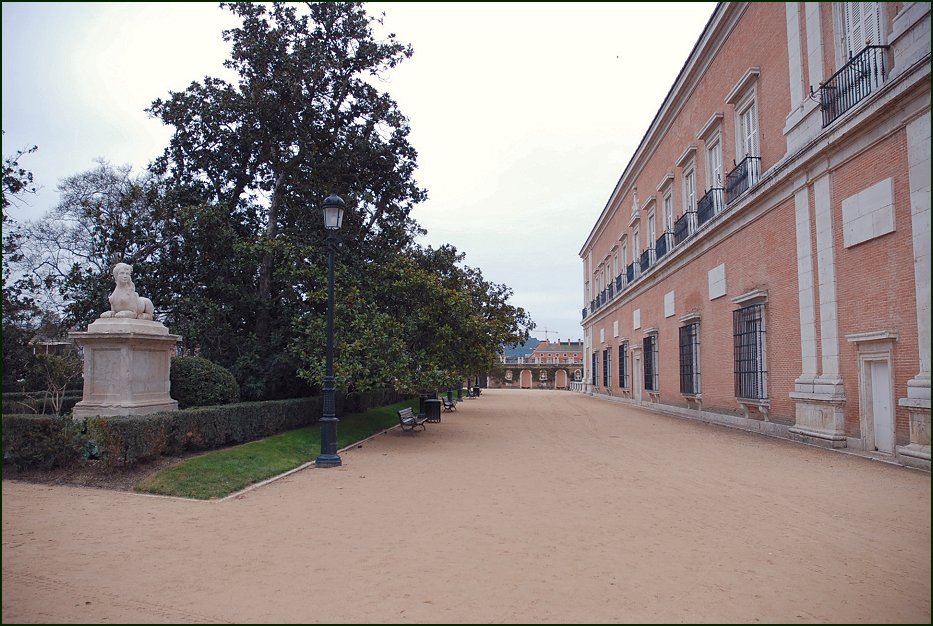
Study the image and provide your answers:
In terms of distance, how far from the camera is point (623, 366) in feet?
112

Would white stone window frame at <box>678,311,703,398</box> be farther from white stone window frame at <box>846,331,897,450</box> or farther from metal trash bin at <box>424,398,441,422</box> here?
white stone window frame at <box>846,331,897,450</box>

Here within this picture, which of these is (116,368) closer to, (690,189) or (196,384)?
(196,384)

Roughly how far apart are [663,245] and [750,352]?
10408mm

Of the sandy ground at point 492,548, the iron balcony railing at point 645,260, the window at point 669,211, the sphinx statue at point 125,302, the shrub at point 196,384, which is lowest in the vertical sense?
the sandy ground at point 492,548

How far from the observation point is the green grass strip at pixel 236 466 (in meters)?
8.16

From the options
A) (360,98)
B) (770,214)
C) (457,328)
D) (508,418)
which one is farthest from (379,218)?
(770,214)

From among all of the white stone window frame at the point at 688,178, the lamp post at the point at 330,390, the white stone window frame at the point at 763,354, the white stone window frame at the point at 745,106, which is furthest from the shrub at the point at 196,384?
the white stone window frame at the point at 688,178

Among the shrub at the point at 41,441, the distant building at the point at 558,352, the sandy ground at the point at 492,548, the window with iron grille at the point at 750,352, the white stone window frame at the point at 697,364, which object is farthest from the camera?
the distant building at the point at 558,352

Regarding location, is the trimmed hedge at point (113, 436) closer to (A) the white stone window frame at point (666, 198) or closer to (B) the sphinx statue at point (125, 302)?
(B) the sphinx statue at point (125, 302)

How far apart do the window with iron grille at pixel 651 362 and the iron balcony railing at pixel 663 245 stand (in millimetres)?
3626

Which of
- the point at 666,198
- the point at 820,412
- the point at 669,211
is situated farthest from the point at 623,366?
the point at 820,412

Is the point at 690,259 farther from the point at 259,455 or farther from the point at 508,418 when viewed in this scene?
the point at 259,455

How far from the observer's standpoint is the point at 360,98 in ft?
56.0

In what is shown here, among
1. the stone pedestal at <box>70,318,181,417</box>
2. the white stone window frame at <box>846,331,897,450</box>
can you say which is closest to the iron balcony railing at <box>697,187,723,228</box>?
the white stone window frame at <box>846,331,897,450</box>
